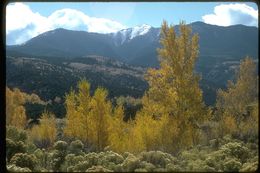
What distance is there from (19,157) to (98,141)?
568 inches

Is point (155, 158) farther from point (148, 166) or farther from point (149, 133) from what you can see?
point (149, 133)

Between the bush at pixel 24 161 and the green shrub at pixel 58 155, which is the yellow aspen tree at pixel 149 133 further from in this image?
the bush at pixel 24 161

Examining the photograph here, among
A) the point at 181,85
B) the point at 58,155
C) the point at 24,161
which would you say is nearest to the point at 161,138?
the point at 181,85

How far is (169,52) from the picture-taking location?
63.6 ft

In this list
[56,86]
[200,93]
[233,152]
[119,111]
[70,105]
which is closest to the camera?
[233,152]

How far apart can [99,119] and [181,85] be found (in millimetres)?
7012

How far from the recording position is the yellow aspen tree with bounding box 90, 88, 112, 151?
23906 mm

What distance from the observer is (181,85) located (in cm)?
1912

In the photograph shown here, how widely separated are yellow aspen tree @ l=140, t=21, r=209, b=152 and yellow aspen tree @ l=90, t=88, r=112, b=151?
193 inches

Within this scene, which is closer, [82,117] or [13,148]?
[13,148]

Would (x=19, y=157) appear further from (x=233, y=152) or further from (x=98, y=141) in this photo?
(x=98, y=141)

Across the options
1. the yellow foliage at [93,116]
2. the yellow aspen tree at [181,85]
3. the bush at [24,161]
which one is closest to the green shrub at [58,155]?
the bush at [24,161]

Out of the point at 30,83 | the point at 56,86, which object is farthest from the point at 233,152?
the point at 30,83

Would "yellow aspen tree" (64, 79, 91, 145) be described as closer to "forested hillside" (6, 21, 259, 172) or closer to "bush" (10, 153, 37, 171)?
"forested hillside" (6, 21, 259, 172)
